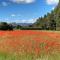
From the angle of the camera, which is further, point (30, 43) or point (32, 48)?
point (30, 43)

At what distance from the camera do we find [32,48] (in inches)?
318

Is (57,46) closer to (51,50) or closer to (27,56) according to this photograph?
(51,50)

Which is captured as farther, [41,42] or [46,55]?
[41,42]

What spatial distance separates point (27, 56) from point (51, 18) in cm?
7289

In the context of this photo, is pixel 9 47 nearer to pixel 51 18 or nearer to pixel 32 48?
pixel 32 48

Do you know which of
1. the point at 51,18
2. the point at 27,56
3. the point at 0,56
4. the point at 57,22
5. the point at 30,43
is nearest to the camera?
the point at 27,56

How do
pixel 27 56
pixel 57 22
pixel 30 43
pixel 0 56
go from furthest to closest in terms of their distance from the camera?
1. pixel 57 22
2. pixel 30 43
3. pixel 0 56
4. pixel 27 56

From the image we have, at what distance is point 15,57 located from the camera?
7.59m

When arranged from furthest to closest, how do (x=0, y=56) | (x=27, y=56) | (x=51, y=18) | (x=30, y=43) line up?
(x=51, y=18)
(x=30, y=43)
(x=0, y=56)
(x=27, y=56)

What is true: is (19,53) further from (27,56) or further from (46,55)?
(46,55)

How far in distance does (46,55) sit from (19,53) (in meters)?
0.74

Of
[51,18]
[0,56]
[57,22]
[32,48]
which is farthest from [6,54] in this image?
[51,18]

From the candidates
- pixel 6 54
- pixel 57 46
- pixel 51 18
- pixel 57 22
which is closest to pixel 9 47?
pixel 6 54

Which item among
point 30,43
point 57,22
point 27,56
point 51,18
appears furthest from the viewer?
point 51,18
